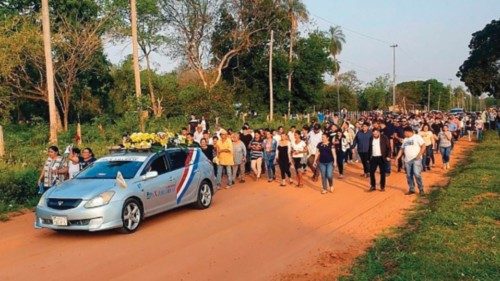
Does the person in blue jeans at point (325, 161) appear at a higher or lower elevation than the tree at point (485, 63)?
lower

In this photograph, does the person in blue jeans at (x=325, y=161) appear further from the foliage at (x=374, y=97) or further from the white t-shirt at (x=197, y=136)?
the foliage at (x=374, y=97)

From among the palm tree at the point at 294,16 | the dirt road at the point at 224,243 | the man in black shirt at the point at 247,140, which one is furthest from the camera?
the palm tree at the point at 294,16

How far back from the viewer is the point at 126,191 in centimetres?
1023

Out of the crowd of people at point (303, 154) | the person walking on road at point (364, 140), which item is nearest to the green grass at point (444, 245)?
the crowd of people at point (303, 154)

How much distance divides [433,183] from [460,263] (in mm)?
9359

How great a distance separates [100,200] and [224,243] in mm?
2328

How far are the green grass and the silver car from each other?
437 centimetres

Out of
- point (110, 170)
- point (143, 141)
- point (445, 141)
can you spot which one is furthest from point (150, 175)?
point (445, 141)

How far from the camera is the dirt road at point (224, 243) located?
780cm

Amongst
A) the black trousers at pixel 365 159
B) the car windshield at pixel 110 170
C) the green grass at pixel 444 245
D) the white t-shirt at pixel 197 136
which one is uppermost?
the white t-shirt at pixel 197 136

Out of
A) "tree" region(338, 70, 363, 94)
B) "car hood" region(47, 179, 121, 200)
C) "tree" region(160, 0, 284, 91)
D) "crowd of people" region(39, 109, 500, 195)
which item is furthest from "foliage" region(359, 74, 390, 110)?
"car hood" region(47, 179, 121, 200)

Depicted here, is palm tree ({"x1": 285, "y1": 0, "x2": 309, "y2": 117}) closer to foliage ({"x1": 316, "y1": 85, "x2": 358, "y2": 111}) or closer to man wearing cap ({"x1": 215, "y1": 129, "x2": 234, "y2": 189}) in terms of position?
foliage ({"x1": 316, "y1": 85, "x2": 358, "y2": 111})

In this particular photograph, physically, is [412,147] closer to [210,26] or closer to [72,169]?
[72,169]

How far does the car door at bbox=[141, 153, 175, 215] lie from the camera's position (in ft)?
35.4
